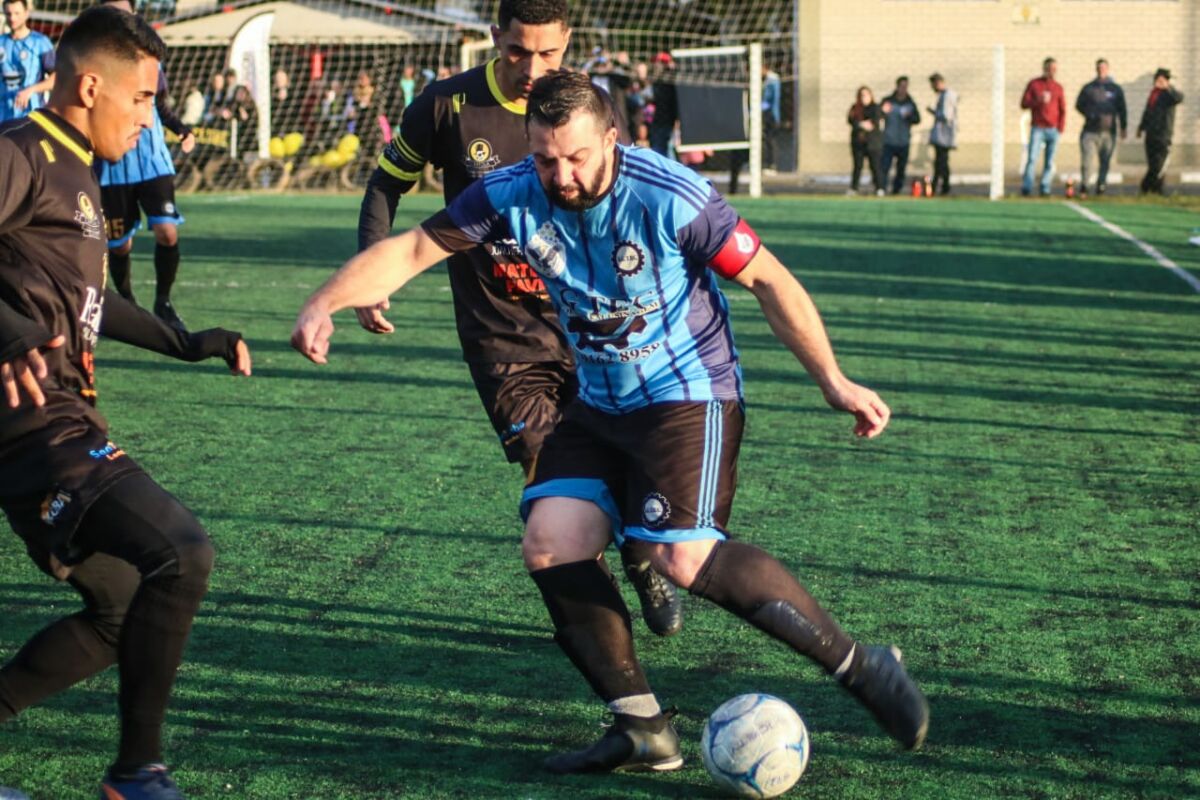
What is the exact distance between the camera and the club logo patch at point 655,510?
12.7 feet

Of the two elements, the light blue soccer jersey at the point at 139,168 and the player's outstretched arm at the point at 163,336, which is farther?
the light blue soccer jersey at the point at 139,168

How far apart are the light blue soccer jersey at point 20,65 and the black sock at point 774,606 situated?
1016cm

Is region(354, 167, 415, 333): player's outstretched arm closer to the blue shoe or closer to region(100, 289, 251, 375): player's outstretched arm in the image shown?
region(100, 289, 251, 375): player's outstretched arm

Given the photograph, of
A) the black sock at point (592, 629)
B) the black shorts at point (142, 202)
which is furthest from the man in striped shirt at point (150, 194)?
the black sock at point (592, 629)

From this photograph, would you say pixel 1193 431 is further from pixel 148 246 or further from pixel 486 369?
pixel 148 246

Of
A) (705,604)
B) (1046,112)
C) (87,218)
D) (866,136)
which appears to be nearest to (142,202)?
(705,604)

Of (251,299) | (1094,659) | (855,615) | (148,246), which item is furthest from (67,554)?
(148,246)

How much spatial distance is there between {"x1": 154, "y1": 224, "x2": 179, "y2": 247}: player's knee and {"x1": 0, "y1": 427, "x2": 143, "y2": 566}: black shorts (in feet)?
23.8

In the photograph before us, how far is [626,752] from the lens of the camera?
3.81 metres

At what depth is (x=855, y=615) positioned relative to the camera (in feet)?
16.6

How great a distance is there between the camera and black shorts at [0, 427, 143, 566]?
3480mm

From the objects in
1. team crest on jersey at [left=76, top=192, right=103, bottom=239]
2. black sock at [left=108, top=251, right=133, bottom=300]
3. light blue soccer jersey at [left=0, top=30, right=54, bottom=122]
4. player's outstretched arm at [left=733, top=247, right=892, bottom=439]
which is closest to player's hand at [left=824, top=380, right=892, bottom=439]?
player's outstretched arm at [left=733, top=247, right=892, bottom=439]

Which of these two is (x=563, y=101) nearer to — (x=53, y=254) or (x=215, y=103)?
(x=53, y=254)

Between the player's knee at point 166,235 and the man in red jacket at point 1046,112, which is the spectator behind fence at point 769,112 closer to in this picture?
the man in red jacket at point 1046,112
